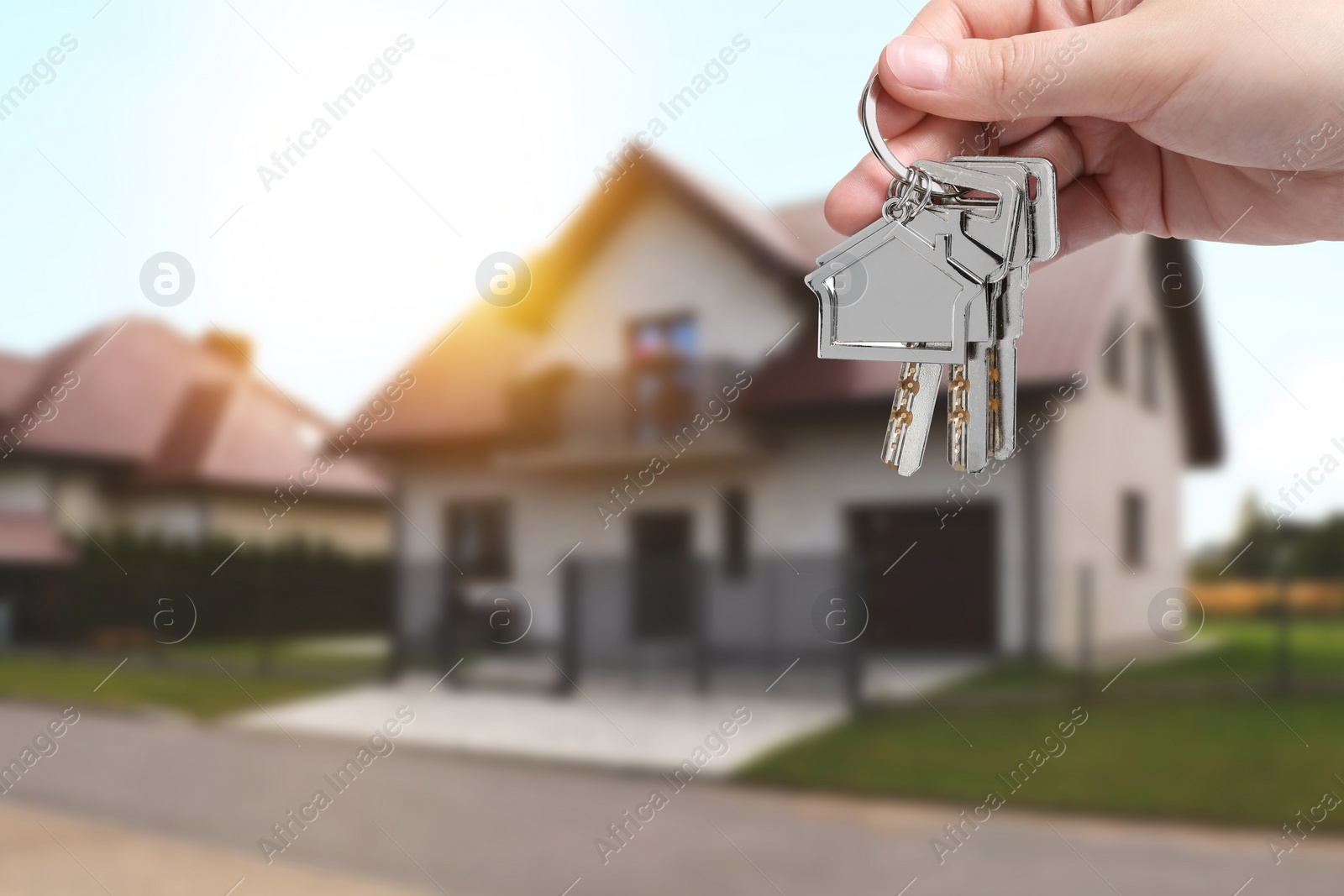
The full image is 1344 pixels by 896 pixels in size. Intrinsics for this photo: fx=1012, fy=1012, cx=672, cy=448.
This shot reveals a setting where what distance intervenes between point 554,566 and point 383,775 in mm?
649

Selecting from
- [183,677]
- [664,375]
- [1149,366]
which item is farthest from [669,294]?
[183,677]

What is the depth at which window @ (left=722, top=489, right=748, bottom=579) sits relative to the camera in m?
2.45

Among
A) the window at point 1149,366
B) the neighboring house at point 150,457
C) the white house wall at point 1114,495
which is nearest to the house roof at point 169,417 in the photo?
the neighboring house at point 150,457

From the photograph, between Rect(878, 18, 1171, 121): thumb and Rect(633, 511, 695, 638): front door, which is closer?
Rect(878, 18, 1171, 121): thumb

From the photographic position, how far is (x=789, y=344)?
2467 mm

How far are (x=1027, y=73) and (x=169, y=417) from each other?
110 inches

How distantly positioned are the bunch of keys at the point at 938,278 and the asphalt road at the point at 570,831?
1438mm

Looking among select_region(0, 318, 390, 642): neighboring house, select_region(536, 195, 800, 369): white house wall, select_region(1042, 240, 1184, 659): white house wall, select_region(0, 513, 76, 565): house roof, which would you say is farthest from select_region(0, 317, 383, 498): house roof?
select_region(1042, 240, 1184, 659): white house wall

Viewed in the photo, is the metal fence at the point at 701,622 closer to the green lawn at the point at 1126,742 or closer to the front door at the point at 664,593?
the front door at the point at 664,593

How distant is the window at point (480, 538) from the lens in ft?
8.96

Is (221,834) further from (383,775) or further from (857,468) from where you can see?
(857,468)

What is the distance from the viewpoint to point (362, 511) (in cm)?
273

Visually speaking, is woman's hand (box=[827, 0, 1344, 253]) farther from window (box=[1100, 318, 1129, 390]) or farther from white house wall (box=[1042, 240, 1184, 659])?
window (box=[1100, 318, 1129, 390])

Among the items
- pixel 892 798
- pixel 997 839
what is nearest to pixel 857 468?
pixel 892 798
